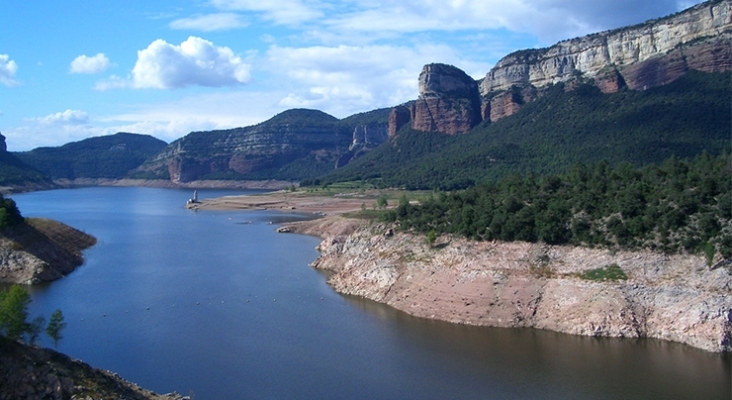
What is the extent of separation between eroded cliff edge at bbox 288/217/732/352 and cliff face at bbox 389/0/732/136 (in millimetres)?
92596

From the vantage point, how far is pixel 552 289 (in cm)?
4488

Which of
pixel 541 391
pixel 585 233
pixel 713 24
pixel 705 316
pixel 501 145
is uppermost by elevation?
pixel 713 24

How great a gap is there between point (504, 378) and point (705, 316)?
1303cm

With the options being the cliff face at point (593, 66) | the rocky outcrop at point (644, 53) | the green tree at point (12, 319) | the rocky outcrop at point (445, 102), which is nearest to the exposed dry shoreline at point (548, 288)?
the green tree at point (12, 319)

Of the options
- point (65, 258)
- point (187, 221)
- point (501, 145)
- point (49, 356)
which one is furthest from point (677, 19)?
point (49, 356)

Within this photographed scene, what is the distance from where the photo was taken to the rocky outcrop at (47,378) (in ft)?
85.7

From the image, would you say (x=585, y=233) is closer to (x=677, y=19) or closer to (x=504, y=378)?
(x=504, y=378)

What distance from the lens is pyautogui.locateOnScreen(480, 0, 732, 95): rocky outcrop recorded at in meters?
123

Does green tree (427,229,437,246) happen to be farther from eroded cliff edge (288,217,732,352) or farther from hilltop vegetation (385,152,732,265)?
hilltop vegetation (385,152,732,265)

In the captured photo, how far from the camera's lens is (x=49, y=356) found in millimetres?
28031

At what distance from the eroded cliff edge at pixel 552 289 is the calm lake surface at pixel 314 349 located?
116cm

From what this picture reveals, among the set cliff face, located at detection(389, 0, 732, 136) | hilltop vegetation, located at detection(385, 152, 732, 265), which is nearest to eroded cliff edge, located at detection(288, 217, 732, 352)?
hilltop vegetation, located at detection(385, 152, 732, 265)

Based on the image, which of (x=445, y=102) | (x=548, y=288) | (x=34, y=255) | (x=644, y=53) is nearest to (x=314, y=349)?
(x=548, y=288)

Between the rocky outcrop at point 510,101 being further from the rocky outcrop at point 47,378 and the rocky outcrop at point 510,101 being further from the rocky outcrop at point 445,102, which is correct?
the rocky outcrop at point 47,378
